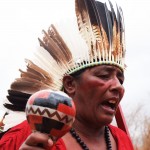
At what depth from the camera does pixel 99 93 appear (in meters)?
2.79

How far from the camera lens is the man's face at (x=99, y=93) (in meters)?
2.76

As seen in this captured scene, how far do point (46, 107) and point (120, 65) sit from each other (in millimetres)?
1146

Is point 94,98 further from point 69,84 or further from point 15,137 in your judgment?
point 15,137

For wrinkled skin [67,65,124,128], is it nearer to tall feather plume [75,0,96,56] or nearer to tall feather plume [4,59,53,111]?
tall feather plume [75,0,96,56]

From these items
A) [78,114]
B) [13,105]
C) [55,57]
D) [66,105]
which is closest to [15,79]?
[13,105]

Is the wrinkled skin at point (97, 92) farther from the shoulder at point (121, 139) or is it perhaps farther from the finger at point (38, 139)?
the finger at point (38, 139)

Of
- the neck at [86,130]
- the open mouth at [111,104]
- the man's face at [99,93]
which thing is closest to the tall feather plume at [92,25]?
the man's face at [99,93]

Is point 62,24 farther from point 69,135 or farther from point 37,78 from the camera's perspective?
point 69,135

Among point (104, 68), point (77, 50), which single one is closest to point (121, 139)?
point (104, 68)

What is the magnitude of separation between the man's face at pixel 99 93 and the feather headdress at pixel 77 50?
2.9 inches

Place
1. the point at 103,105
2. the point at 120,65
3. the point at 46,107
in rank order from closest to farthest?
the point at 46,107, the point at 103,105, the point at 120,65

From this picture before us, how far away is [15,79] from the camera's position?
341 centimetres

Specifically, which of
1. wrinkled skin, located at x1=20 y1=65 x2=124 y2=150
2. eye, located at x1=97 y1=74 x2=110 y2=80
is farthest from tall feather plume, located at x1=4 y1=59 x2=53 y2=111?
eye, located at x1=97 y1=74 x2=110 y2=80

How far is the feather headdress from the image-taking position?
9.81ft
